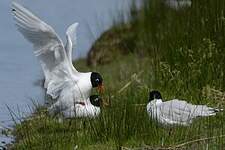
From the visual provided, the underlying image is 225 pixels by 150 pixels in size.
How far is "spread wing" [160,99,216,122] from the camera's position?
9078 millimetres

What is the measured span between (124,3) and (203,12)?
6381 mm

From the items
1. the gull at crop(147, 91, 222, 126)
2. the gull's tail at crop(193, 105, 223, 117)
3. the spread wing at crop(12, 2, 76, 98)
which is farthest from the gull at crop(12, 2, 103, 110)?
the gull's tail at crop(193, 105, 223, 117)

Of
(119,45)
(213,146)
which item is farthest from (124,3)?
Answer: (213,146)

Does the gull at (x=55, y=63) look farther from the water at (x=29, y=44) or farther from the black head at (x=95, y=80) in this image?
the water at (x=29, y=44)

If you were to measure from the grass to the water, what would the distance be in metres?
1.12

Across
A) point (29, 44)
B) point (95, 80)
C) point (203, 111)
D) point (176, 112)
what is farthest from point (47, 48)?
point (29, 44)

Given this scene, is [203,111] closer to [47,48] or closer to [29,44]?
[47,48]

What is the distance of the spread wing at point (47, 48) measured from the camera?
10102 millimetres

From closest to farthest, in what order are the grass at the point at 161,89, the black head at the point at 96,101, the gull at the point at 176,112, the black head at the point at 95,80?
1. the grass at the point at 161,89
2. the gull at the point at 176,112
3. the black head at the point at 96,101
4. the black head at the point at 95,80

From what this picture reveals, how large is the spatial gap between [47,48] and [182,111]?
1969mm

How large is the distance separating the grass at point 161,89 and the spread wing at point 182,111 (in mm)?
119

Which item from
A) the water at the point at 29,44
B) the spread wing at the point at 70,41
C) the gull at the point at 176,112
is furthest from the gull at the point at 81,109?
the gull at the point at 176,112

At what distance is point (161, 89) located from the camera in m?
11.3

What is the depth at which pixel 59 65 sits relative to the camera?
10.6 meters
